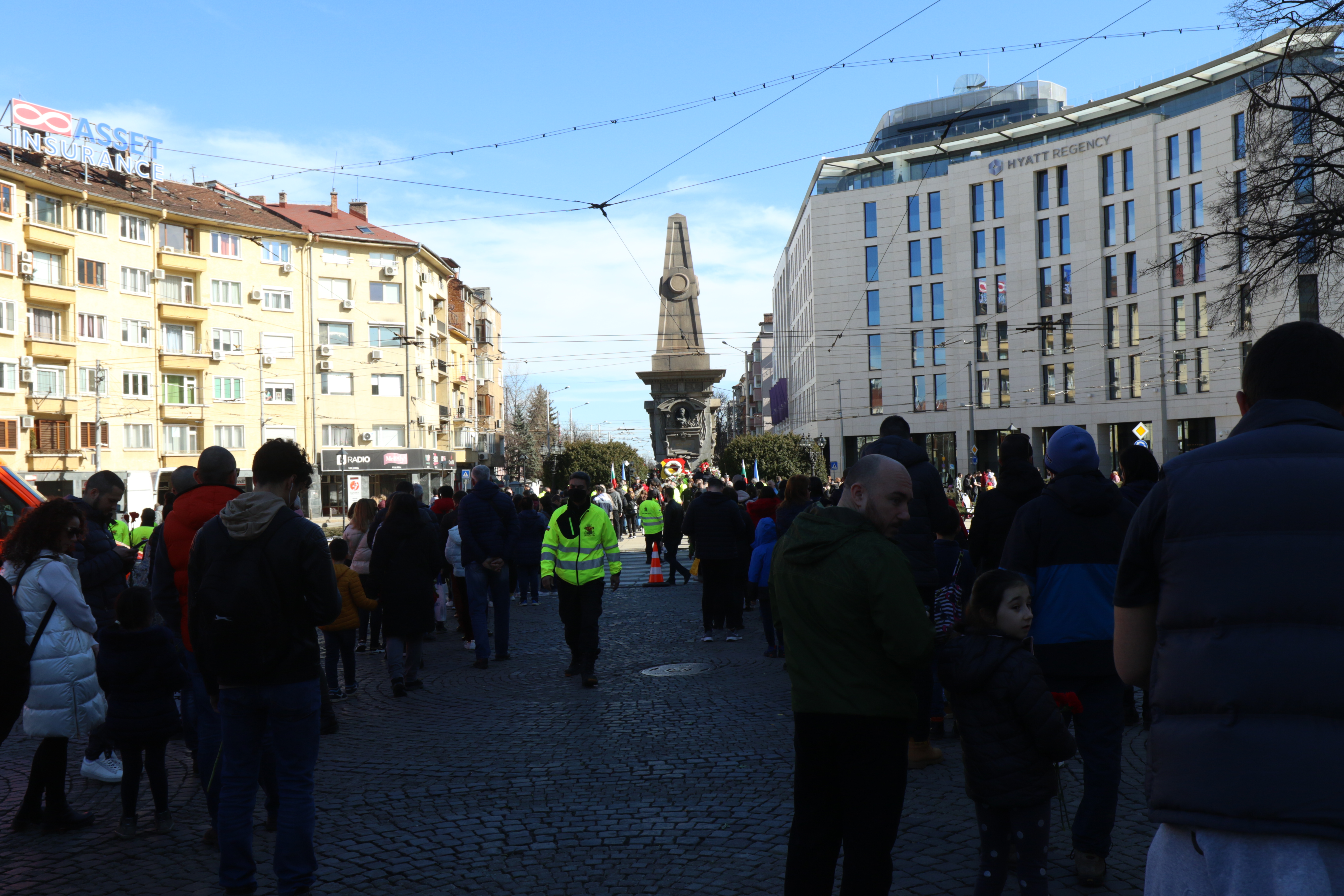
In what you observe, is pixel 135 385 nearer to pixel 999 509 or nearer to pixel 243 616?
pixel 999 509

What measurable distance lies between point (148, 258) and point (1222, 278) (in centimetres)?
4990

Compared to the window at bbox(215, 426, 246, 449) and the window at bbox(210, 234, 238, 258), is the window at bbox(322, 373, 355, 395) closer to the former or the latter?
the window at bbox(215, 426, 246, 449)

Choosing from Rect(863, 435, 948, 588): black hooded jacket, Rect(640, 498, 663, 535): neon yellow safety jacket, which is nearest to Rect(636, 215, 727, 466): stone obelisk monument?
Rect(640, 498, 663, 535): neon yellow safety jacket

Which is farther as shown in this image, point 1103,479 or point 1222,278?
point 1222,278

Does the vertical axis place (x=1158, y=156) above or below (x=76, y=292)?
above

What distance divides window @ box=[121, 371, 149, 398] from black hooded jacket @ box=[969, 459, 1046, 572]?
53.4 m

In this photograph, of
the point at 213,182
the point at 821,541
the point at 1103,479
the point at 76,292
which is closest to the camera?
the point at 821,541

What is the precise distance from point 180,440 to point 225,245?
10142 mm

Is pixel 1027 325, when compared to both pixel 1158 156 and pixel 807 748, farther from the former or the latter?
pixel 807 748

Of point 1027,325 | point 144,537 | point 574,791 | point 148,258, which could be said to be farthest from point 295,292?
point 574,791

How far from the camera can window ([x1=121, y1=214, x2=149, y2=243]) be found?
5325 cm

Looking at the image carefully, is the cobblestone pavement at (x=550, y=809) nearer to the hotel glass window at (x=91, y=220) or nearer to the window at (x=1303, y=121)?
the window at (x=1303, y=121)

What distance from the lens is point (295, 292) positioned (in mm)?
61375

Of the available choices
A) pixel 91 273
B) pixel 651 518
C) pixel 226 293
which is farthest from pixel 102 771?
pixel 226 293
